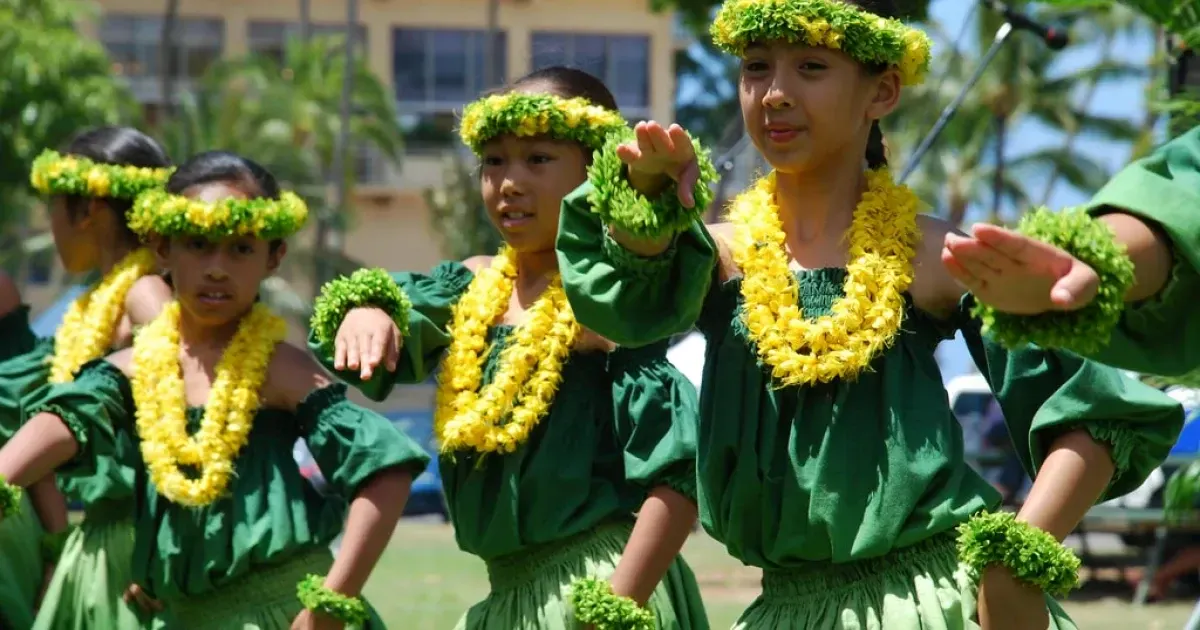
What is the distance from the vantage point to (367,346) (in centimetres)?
436

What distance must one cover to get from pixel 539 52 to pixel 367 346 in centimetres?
124

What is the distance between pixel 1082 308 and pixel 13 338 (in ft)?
16.9

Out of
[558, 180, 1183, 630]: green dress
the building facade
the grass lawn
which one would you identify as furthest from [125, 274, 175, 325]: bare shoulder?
the building facade

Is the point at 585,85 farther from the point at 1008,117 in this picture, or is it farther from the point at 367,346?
the point at 1008,117

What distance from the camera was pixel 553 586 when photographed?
15.1ft

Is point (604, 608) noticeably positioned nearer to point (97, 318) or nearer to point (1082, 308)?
point (1082, 308)

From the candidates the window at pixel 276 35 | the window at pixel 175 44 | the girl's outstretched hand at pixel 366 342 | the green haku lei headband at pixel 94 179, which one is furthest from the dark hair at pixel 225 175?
the window at pixel 175 44

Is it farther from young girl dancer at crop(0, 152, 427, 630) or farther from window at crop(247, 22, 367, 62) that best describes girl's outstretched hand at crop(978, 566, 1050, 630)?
window at crop(247, 22, 367, 62)

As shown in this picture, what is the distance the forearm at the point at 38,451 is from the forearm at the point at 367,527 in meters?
0.79

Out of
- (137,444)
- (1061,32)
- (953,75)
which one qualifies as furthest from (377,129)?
(137,444)

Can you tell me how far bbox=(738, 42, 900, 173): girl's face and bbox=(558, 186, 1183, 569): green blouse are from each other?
0.24m

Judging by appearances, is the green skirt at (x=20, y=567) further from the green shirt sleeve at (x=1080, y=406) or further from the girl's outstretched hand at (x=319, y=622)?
the green shirt sleeve at (x=1080, y=406)

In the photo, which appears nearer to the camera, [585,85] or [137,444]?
[585,85]

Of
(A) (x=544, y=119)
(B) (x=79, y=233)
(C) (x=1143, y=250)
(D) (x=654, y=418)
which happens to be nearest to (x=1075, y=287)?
(C) (x=1143, y=250)
